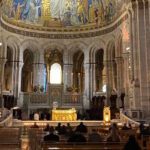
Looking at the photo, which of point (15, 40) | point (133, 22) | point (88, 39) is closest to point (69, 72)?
point (88, 39)

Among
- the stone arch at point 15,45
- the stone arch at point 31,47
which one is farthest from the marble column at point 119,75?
the stone arch at point 15,45

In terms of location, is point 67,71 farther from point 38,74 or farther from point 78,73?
point 38,74

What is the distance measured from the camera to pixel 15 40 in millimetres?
33438

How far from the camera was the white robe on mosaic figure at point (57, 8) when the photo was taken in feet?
117

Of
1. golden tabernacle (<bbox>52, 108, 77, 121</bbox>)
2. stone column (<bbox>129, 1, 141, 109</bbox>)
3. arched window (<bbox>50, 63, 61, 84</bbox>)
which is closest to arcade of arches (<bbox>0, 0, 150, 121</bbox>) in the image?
arched window (<bbox>50, 63, 61, 84</bbox>)

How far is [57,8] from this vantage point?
36.0 metres

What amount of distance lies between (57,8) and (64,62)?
7.45 metres

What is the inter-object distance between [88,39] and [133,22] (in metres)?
12.5

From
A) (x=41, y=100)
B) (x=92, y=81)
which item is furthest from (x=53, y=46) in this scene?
→ (x=41, y=100)

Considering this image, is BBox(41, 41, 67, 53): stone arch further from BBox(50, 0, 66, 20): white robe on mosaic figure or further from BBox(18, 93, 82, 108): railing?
BBox(18, 93, 82, 108): railing

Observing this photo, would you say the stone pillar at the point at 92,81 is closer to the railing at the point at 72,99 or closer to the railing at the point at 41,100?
the railing at the point at 72,99

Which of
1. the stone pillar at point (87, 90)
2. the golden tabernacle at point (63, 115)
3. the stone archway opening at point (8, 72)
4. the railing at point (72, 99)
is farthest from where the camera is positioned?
the stone archway opening at point (8, 72)

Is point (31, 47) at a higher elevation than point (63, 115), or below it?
higher

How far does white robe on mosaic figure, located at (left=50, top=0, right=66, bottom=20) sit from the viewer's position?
35.8 m
